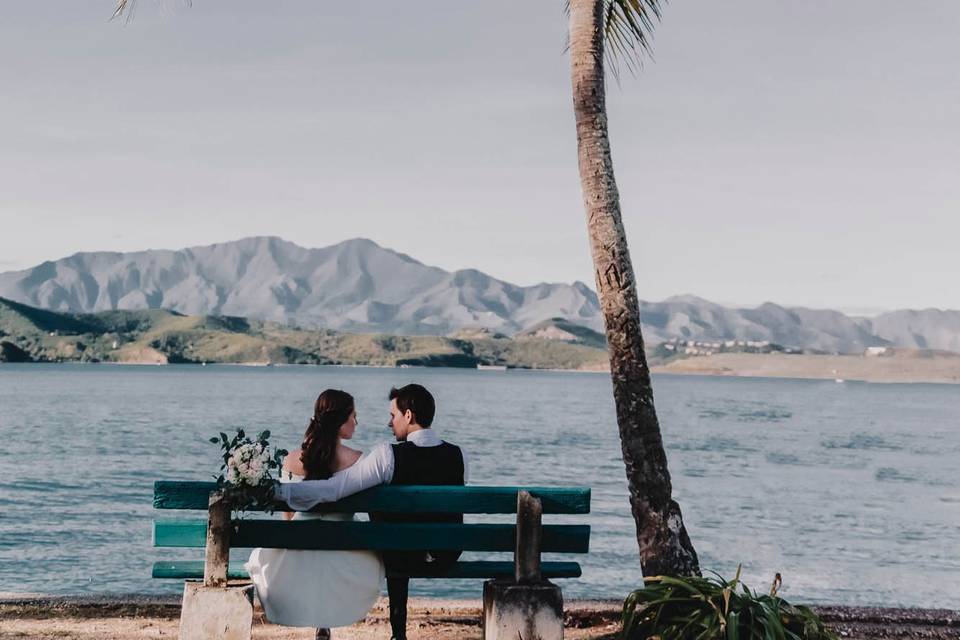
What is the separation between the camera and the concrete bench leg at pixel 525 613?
20.9ft

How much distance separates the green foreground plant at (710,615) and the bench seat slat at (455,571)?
52cm

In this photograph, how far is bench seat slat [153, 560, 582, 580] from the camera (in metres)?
6.50

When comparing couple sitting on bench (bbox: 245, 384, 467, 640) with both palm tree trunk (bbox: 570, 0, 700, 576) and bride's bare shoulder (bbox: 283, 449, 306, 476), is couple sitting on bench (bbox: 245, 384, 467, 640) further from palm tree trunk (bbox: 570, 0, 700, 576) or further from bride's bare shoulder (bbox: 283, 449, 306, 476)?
palm tree trunk (bbox: 570, 0, 700, 576)

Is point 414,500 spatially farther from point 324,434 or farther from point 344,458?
point 324,434

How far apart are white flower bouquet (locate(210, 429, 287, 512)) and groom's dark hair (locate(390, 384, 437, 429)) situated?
89 centimetres

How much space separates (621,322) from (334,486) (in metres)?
2.76

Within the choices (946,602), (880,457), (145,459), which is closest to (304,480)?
(946,602)

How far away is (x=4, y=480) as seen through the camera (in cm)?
3425

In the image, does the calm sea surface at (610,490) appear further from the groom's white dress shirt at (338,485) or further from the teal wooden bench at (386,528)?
the groom's white dress shirt at (338,485)

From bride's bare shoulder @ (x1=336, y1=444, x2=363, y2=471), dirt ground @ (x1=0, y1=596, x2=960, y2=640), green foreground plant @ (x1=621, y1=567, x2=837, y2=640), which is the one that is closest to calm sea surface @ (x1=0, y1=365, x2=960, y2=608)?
dirt ground @ (x1=0, y1=596, x2=960, y2=640)

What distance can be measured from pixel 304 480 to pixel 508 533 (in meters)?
1.25

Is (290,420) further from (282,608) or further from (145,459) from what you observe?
(282,608)

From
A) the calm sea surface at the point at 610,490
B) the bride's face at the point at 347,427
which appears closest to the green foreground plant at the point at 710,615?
the bride's face at the point at 347,427

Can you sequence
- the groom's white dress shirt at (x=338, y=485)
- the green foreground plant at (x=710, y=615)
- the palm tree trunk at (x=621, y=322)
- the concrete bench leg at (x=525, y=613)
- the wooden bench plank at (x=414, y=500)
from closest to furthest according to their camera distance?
the wooden bench plank at (x=414, y=500)
the groom's white dress shirt at (x=338, y=485)
the concrete bench leg at (x=525, y=613)
the green foreground plant at (x=710, y=615)
the palm tree trunk at (x=621, y=322)
